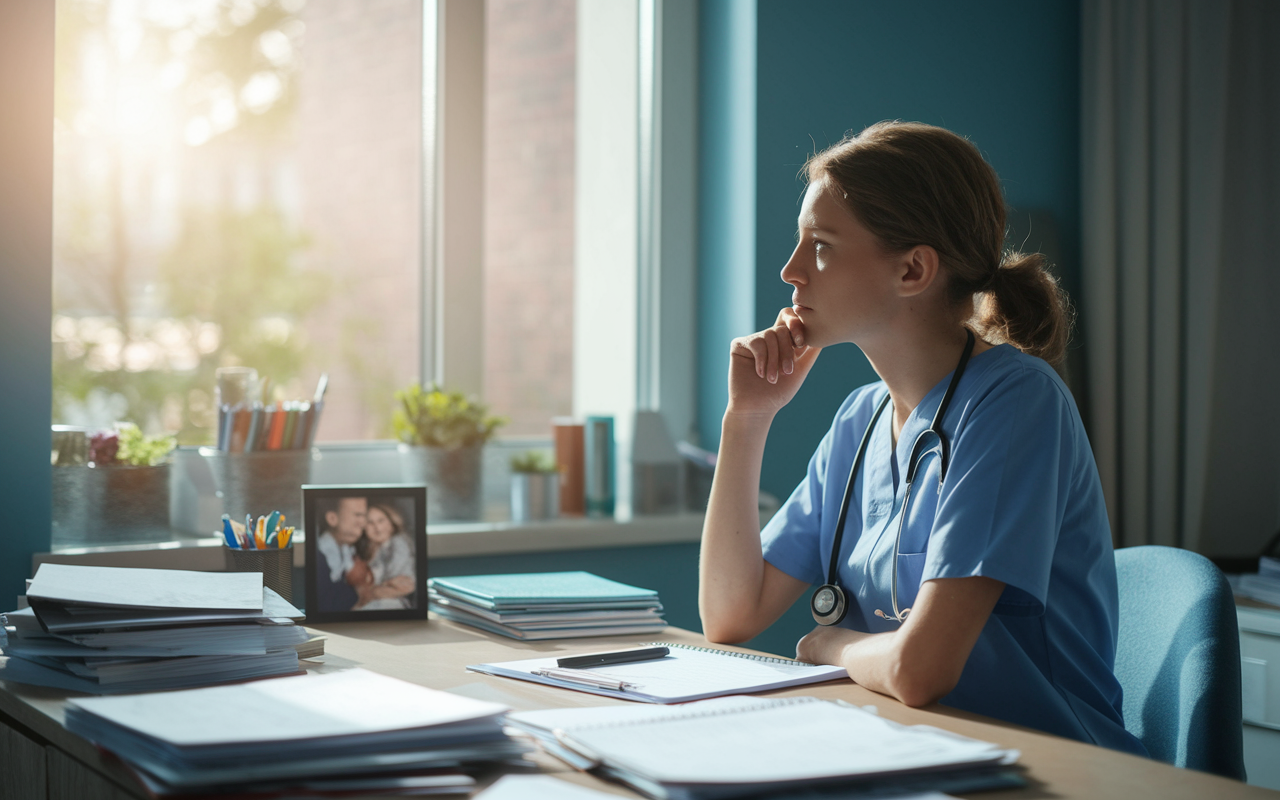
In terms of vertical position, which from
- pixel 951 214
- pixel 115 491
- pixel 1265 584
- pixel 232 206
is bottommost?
pixel 1265 584

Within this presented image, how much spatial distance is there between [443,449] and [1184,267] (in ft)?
6.13

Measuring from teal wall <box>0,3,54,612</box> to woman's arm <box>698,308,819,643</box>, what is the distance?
1.05 metres

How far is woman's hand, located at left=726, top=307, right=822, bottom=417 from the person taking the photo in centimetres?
158

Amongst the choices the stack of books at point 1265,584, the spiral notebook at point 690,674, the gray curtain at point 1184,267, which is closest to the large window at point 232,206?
the spiral notebook at point 690,674

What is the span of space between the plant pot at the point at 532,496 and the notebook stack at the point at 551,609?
0.64 metres

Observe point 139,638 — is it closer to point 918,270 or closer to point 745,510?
point 745,510

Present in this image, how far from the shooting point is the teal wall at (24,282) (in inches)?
66.5

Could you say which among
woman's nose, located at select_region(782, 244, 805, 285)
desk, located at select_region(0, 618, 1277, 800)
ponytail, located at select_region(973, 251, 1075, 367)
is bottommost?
desk, located at select_region(0, 618, 1277, 800)


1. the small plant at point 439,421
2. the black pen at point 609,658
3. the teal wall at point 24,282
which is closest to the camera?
the black pen at point 609,658

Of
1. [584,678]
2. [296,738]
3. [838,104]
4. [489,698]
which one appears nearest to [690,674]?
[584,678]

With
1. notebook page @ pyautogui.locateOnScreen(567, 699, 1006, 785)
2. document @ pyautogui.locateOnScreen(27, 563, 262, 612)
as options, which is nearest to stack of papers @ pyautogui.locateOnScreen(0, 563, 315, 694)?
document @ pyautogui.locateOnScreen(27, 563, 262, 612)

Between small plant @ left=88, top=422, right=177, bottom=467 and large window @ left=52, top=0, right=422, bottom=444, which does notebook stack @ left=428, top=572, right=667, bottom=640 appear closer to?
small plant @ left=88, top=422, right=177, bottom=467

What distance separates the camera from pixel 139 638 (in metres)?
1.09

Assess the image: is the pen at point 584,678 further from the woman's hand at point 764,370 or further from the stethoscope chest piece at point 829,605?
the woman's hand at point 764,370
